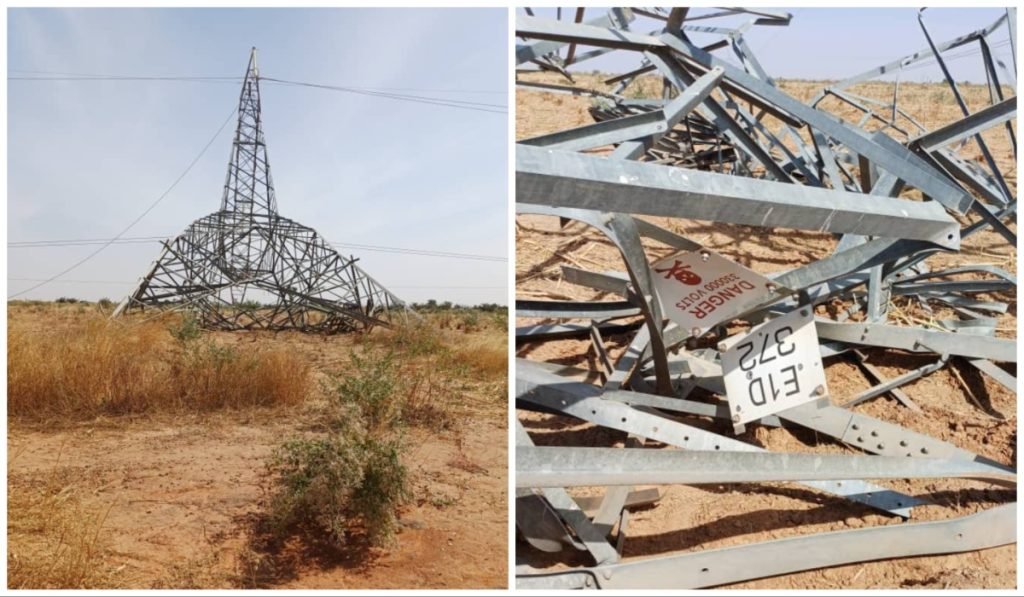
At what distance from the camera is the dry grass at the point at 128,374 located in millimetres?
5512

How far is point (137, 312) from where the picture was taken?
30.3ft

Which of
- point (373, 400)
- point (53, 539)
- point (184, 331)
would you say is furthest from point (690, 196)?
point (184, 331)

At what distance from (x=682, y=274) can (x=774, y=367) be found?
0.50 metres

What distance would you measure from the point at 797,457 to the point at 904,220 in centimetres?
82

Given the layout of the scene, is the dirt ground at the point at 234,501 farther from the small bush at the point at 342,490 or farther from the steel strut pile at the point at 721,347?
the steel strut pile at the point at 721,347

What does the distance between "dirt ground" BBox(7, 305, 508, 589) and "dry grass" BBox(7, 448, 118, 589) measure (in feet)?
0.21

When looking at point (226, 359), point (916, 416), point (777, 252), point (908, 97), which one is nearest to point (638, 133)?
point (916, 416)

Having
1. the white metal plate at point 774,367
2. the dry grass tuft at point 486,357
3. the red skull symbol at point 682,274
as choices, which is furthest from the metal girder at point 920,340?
the dry grass tuft at point 486,357

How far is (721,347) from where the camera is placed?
9.31 feet

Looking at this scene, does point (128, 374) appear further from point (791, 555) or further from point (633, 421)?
point (791, 555)

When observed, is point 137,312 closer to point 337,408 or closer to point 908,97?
point 337,408

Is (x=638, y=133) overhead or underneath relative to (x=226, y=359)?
overhead

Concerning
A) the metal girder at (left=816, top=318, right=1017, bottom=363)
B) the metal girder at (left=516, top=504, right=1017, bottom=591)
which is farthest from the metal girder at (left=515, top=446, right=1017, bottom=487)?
the metal girder at (left=816, top=318, right=1017, bottom=363)

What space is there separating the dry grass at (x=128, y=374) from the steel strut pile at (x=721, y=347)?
150 inches
